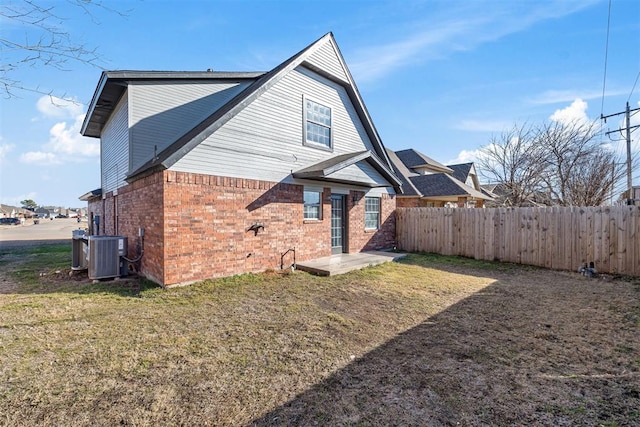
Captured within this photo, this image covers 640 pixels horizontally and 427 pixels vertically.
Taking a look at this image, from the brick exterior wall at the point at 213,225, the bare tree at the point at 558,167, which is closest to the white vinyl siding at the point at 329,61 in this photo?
the brick exterior wall at the point at 213,225

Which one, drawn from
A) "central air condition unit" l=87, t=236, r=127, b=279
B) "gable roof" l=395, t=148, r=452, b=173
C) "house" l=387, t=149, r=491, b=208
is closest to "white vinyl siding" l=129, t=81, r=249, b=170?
"central air condition unit" l=87, t=236, r=127, b=279

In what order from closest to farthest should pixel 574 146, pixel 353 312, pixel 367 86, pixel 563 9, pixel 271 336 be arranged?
pixel 271 336 → pixel 353 312 → pixel 563 9 → pixel 367 86 → pixel 574 146

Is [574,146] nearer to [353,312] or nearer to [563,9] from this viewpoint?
[563,9]

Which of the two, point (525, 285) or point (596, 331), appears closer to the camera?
point (596, 331)

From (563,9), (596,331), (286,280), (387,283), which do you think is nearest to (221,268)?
(286,280)

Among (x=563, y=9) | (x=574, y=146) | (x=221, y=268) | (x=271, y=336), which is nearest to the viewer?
(x=271, y=336)

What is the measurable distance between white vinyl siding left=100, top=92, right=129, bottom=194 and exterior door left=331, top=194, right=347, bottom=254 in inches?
268

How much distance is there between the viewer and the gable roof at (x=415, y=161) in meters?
26.6

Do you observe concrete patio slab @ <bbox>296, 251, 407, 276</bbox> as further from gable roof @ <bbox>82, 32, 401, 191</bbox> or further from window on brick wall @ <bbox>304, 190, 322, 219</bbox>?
gable roof @ <bbox>82, 32, 401, 191</bbox>

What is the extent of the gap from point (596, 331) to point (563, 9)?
31.2ft

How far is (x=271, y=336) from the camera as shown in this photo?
4.57 m

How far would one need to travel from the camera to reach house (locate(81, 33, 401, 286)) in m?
7.44

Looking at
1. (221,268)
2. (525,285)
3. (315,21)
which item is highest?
(315,21)

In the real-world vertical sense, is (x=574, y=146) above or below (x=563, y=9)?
below
